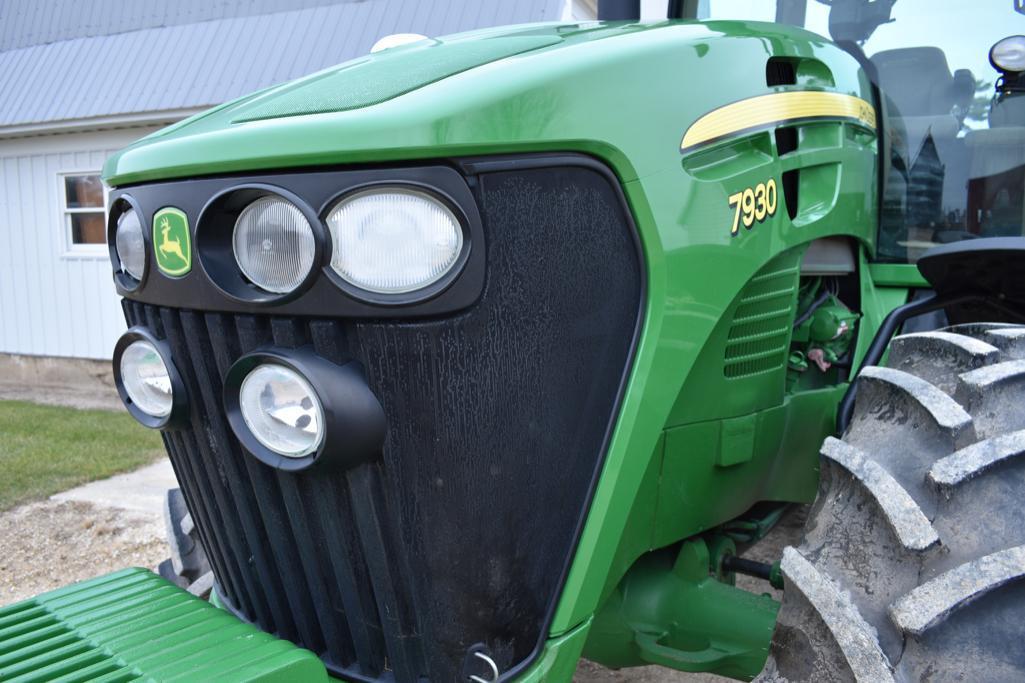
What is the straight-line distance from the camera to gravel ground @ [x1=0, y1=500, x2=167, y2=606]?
4043mm

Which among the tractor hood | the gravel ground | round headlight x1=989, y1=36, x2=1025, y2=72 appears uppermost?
round headlight x1=989, y1=36, x2=1025, y2=72

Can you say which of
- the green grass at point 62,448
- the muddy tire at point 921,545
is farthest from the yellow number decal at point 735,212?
the green grass at point 62,448

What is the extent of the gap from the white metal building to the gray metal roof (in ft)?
0.05

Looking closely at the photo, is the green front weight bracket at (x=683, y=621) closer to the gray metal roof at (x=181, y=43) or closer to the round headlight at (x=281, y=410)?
the round headlight at (x=281, y=410)

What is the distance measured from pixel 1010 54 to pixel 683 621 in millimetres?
1542

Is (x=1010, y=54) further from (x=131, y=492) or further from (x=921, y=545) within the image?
(x=131, y=492)

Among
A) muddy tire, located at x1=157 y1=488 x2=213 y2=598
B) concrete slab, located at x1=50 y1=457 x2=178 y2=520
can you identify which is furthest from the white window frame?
muddy tire, located at x1=157 y1=488 x2=213 y2=598

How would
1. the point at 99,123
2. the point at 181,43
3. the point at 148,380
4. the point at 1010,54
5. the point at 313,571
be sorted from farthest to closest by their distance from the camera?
the point at 181,43, the point at 99,123, the point at 1010,54, the point at 148,380, the point at 313,571

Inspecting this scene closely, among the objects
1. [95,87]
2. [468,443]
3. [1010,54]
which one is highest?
[95,87]

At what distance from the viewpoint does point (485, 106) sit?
4.09 feet

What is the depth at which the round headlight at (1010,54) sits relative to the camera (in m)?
2.16

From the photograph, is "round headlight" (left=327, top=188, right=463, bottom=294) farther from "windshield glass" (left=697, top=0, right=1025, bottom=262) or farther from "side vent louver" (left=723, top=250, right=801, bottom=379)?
"windshield glass" (left=697, top=0, right=1025, bottom=262)

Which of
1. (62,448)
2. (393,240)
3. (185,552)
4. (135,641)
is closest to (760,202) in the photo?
(393,240)

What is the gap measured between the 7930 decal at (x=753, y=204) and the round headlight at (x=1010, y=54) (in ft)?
3.04
